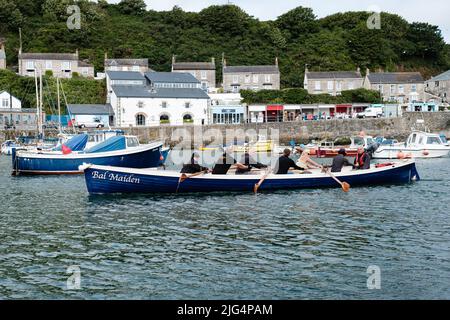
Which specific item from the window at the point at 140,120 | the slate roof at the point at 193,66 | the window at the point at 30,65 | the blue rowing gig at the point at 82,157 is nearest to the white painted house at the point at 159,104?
the window at the point at 140,120

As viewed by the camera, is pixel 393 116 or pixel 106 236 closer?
pixel 106 236

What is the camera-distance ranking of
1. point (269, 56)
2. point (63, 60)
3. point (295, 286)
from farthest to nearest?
point (269, 56)
point (63, 60)
point (295, 286)

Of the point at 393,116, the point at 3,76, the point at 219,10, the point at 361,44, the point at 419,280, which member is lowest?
the point at 419,280

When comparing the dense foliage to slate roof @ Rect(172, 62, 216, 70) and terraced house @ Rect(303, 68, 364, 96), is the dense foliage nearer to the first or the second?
terraced house @ Rect(303, 68, 364, 96)

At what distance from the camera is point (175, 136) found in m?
72.1

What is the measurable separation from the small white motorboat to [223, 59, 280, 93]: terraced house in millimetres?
39948

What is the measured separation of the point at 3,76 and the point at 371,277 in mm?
77069

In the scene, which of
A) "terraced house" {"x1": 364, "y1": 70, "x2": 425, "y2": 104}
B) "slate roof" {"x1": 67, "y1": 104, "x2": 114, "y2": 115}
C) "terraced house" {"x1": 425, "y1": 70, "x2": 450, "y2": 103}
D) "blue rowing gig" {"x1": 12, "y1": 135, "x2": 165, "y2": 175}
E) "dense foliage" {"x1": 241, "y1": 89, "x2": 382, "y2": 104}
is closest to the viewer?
"blue rowing gig" {"x1": 12, "y1": 135, "x2": 165, "y2": 175}

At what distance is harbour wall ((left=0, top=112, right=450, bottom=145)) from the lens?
71875mm

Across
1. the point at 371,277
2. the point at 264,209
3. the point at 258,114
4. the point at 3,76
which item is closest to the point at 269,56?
the point at 258,114

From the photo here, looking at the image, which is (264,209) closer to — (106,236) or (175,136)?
(106,236)

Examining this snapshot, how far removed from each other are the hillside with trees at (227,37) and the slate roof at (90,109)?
1906cm

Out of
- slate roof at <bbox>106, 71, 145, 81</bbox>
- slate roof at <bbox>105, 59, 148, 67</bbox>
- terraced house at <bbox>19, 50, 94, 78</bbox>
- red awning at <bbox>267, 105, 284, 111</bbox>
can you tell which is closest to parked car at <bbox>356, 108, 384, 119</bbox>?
red awning at <bbox>267, 105, 284, 111</bbox>
